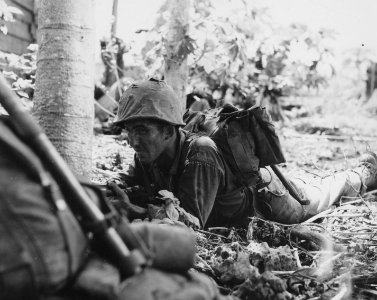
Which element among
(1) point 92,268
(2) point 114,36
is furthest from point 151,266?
(2) point 114,36

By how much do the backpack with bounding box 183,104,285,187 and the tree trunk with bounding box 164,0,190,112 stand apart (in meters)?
Result: 1.70

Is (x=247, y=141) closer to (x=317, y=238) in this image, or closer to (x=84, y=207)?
(x=317, y=238)

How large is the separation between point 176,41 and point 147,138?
2.06 m

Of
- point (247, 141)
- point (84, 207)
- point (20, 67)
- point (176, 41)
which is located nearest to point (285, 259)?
point (247, 141)

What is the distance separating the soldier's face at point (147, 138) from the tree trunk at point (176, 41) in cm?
190

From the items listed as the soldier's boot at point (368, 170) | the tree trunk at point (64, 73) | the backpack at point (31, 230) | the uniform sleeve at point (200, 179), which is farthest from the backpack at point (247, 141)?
the soldier's boot at point (368, 170)

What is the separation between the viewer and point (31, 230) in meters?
1.34

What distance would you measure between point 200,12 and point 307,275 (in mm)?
3613

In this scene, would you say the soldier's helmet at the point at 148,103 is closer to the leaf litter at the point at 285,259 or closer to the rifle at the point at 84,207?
the leaf litter at the point at 285,259

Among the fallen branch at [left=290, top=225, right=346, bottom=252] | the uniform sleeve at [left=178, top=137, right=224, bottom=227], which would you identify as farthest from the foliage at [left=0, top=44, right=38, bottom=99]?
the fallen branch at [left=290, top=225, right=346, bottom=252]

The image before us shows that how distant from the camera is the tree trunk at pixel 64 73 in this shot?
2615 mm

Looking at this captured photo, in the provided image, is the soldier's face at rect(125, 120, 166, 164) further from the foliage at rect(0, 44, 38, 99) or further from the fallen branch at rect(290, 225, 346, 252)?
the foliage at rect(0, 44, 38, 99)

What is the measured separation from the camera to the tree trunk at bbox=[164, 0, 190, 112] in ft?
15.2

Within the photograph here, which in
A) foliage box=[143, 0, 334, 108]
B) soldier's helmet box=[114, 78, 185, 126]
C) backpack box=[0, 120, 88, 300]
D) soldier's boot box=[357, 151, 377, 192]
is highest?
foliage box=[143, 0, 334, 108]
